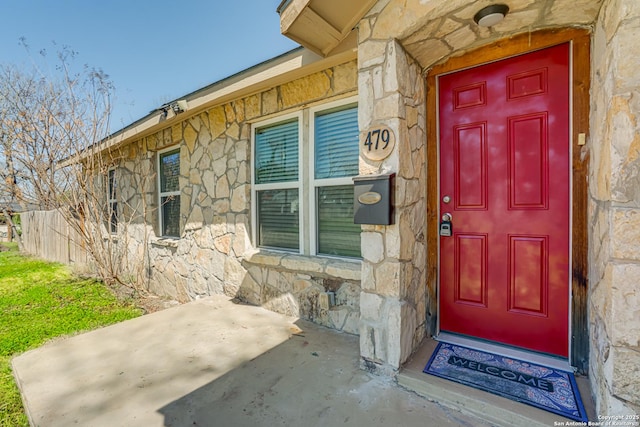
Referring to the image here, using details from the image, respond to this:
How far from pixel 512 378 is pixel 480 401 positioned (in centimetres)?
37

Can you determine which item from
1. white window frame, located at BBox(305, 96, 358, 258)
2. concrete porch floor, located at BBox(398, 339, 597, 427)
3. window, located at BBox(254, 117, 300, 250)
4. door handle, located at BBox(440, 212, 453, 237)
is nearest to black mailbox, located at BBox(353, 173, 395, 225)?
door handle, located at BBox(440, 212, 453, 237)

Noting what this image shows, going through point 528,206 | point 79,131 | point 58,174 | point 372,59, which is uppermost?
point 79,131

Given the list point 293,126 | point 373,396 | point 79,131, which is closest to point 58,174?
point 79,131

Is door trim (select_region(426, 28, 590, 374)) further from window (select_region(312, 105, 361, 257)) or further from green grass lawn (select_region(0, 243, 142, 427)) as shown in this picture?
green grass lawn (select_region(0, 243, 142, 427))

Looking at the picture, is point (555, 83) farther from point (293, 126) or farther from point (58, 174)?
point (58, 174)

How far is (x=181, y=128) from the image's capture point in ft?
14.8

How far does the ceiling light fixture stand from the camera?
1.70m

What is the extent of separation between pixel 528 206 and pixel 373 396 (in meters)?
1.67

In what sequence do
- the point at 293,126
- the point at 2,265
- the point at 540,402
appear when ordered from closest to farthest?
the point at 540,402, the point at 293,126, the point at 2,265

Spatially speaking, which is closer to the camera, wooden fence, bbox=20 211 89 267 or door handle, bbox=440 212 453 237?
door handle, bbox=440 212 453 237

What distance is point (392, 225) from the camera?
1995mm

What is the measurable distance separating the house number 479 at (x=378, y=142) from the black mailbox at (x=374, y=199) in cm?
16

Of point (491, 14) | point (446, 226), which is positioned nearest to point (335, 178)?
point (446, 226)

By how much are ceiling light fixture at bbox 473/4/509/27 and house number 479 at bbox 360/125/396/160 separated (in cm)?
82
